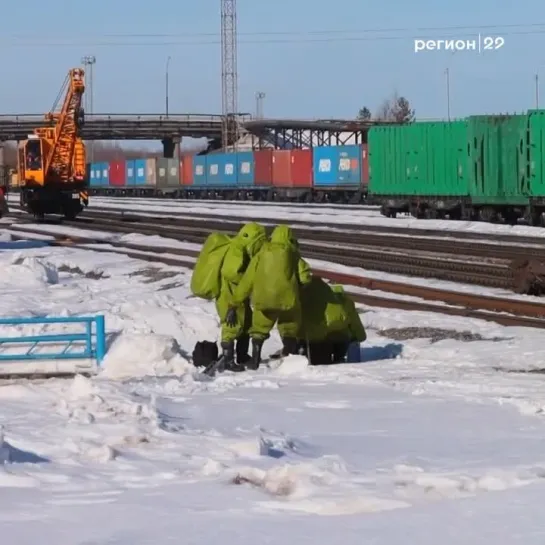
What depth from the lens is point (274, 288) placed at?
11.8 m

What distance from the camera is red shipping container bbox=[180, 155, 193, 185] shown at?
7856cm

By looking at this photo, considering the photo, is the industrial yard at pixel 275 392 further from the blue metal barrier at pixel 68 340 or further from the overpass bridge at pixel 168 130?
the overpass bridge at pixel 168 130

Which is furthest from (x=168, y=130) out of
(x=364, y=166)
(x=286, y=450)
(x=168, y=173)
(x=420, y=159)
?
(x=286, y=450)

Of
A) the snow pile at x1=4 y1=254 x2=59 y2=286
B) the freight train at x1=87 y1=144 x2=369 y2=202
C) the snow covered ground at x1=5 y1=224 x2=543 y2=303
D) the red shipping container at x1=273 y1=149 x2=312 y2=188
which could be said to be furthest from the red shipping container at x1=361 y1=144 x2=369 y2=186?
the snow pile at x1=4 y1=254 x2=59 y2=286

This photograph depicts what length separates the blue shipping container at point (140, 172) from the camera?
282ft

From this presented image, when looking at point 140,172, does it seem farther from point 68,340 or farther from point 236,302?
point 236,302

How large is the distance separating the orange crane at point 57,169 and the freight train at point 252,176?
16238mm

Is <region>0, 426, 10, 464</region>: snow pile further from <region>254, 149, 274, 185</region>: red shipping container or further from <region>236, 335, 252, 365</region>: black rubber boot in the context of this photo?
<region>254, 149, 274, 185</region>: red shipping container

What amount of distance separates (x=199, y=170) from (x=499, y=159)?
43248 millimetres

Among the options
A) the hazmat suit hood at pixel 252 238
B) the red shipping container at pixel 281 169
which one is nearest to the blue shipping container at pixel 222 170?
the red shipping container at pixel 281 169

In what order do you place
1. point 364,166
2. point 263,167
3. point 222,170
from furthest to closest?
point 222,170 → point 263,167 → point 364,166

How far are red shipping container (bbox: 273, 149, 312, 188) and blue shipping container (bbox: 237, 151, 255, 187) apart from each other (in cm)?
298

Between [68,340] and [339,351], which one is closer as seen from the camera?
[339,351]

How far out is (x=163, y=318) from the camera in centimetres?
1544
